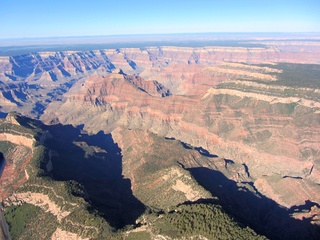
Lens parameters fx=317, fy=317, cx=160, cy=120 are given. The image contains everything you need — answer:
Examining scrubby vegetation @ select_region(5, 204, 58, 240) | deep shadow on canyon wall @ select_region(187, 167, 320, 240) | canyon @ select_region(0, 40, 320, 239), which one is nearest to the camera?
scrubby vegetation @ select_region(5, 204, 58, 240)

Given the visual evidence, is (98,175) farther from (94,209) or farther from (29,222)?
(94,209)

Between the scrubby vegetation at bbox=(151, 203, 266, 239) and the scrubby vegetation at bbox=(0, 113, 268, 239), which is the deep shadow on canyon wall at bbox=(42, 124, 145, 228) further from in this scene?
the scrubby vegetation at bbox=(151, 203, 266, 239)

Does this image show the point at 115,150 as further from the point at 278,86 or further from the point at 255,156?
the point at 278,86

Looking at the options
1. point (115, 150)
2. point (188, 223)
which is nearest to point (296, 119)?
point (115, 150)

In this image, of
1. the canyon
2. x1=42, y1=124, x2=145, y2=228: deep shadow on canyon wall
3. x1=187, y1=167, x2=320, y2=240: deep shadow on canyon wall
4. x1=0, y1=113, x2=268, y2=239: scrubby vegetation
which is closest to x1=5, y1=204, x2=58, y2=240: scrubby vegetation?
x1=0, y1=113, x2=268, y2=239: scrubby vegetation

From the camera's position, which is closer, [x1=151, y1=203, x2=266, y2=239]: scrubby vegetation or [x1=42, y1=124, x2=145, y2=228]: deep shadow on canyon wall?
[x1=151, y1=203, x2=266, y2=239]: scrubby vegetation

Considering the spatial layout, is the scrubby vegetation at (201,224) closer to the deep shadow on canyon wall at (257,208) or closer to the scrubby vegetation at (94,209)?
the scrubby vegetation at (94,209)

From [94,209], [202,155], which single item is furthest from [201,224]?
[202,155]

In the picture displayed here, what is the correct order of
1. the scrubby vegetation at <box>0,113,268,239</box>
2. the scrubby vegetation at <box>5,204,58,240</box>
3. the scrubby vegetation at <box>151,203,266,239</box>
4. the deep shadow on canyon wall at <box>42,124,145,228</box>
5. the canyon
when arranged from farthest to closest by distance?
the canyon, the deep shadow on canyon wall at <box>42,124,145,228</box>, the scrubby vegetation at <box>5,204,58,240</box>, the scrubby vegetation at <box>0,113,268,239</box>, the scrubby vegetation at <box>151,203,266,239</box>
